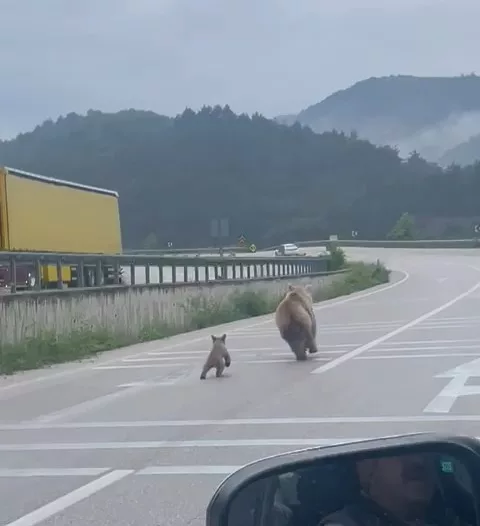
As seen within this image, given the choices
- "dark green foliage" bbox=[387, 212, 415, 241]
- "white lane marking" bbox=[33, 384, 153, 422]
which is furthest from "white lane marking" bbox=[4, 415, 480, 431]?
"dark green foliage" bbox=[387, 212, 415, 241]

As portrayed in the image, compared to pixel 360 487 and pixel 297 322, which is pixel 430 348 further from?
pixel 360 487

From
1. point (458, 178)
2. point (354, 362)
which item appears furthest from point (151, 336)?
point (458, 178)

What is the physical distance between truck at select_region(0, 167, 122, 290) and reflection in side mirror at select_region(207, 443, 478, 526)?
1782cm

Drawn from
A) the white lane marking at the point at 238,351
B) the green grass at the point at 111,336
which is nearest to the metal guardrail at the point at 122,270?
the green grass at the point at 111,336

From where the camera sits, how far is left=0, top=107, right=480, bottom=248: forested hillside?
107250 millimetres

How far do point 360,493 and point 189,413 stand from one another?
345 inches

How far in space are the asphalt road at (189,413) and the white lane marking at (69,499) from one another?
0.4 inches

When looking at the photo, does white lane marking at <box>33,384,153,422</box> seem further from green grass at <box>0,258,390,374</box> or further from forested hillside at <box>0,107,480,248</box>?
forested hillside at <box>0,107,480,248</box>

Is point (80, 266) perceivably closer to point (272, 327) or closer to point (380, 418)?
point (272, 327)

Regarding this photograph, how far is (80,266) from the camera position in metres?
22.4

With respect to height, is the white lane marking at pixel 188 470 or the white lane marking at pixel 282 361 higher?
the white lane marking at pixel 188 470

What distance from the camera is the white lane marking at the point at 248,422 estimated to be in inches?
411

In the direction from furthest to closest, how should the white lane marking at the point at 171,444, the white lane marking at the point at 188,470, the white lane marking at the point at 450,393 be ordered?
the white lane marking at the point at 450,393, the white lane marking at the point at 171,444, the white lane marking at the point at 188,470

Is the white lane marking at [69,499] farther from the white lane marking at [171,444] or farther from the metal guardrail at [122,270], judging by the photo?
the metal guardrail at [122,270]
